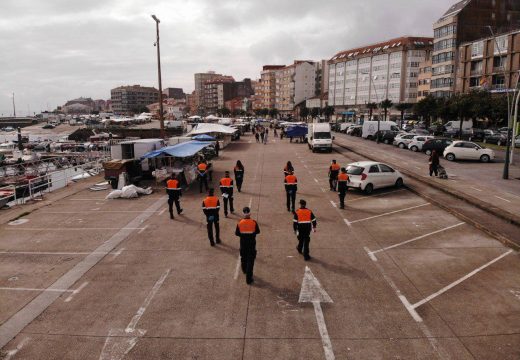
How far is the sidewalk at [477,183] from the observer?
16.5 m

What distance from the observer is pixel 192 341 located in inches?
281

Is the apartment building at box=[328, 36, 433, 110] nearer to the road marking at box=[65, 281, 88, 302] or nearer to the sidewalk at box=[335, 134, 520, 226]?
the sidewalk at box=[335, 134, 520, 226]

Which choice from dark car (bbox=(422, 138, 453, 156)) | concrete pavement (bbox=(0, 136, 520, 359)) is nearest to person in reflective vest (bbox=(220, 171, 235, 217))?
concrete pavement (bbox=(0, 136, 520, 359))

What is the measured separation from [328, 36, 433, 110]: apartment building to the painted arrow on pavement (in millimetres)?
82987

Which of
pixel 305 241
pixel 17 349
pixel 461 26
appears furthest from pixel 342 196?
pixel 461 26

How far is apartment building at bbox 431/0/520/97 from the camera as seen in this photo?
73812 millimetres

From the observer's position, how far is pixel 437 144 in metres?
35.5

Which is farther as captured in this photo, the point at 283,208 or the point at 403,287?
the point at 283,208

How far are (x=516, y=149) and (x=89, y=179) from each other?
1523 inches

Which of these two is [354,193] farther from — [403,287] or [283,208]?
[403,287]

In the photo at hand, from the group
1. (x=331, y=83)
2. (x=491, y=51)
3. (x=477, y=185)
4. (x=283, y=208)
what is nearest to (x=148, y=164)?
(x=283, y=208)

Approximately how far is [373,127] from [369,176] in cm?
3490

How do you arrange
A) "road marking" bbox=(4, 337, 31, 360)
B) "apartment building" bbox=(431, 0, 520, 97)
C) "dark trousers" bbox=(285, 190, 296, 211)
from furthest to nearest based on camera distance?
"apartment building" bbox=(431, 0, 520, 97)
"dark trousers" bbox=(285, 190, 296, 211)
"road marking" bbox=(4, 337, 31, 360)

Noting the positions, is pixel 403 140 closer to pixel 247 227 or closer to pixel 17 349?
pixel 247 227
